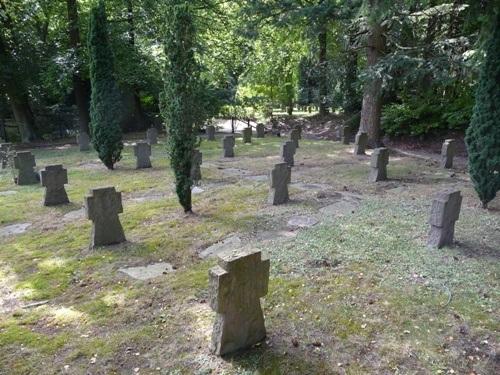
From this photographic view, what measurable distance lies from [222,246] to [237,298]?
2.49 m

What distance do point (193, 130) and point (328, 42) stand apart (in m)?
14.1

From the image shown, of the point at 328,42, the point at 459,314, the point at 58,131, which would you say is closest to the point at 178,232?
the point at 459,314

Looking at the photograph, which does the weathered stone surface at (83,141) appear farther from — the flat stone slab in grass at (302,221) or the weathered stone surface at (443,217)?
the weathered stone surface at (443,217)

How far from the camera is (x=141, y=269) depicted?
5156 mm

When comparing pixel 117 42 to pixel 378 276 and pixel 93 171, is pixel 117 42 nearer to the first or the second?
pixel 93 171

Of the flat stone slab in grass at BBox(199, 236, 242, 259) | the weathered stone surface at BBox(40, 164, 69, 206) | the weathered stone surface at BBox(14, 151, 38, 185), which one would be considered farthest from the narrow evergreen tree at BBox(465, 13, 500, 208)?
the weathered stone surface at BBox(14, 151, 38, 185)

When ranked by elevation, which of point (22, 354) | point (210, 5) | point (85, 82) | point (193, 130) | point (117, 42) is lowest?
point (22, 354)

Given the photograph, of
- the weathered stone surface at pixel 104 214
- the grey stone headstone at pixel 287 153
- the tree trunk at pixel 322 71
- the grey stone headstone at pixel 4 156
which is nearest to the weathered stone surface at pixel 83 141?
the grey stone headstone at pixel 4 156

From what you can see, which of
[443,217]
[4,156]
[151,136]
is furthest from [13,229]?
[151,136]

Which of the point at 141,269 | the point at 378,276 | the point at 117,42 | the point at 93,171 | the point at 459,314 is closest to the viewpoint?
the point at 459,314

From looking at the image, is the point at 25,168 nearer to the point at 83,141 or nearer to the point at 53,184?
the point at 53,184

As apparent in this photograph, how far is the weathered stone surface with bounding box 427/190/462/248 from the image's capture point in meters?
5.29

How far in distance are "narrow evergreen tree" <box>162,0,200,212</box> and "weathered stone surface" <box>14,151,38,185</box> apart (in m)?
5.12

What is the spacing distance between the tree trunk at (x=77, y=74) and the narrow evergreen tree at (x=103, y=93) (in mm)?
6234
